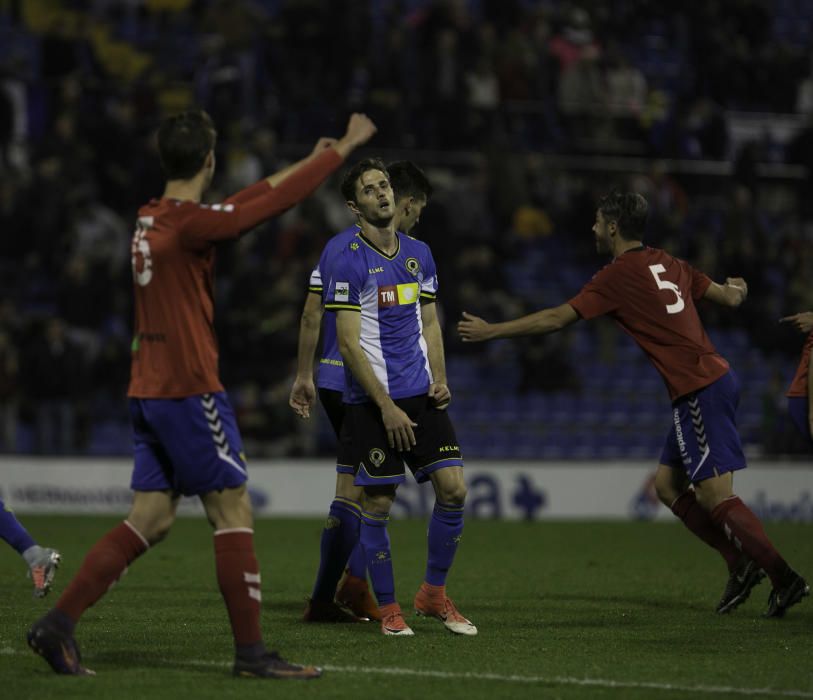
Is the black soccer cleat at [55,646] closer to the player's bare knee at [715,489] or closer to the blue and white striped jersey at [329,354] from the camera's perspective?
the blue and white striped jersey at [329,354]

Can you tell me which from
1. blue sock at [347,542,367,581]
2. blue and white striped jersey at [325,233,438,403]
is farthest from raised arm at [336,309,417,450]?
blue sock at [347,542,367,581]

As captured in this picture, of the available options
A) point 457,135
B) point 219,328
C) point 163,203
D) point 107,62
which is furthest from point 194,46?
point 163,203

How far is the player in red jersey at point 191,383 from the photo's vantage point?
5910mm

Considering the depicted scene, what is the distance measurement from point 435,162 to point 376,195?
1507cm

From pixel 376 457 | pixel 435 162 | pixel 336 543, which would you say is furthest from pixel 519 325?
pixel 435 162

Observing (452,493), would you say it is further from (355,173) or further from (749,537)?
(749,537)

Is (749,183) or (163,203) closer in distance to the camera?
(163,203)

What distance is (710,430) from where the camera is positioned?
27.6 ft

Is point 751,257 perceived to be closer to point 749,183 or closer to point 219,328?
point 749,183

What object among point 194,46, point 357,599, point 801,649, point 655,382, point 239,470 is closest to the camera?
point 239,470

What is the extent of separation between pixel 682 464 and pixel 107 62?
16.5 m

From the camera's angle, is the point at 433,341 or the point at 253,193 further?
the point at 433,341

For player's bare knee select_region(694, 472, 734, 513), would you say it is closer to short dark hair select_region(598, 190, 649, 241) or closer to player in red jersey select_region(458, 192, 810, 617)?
player in red jersey select_region(458, 192, 810, 617)

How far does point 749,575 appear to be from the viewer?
8562 millimetres
